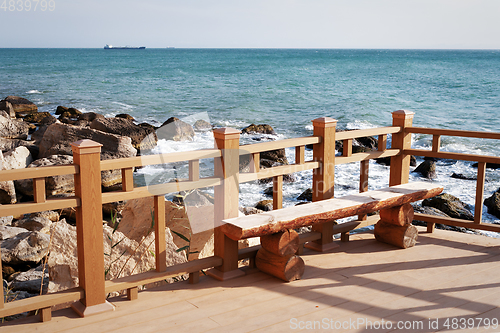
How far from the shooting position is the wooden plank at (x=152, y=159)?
3.04 metres

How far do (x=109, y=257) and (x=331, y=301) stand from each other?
84.8 inches

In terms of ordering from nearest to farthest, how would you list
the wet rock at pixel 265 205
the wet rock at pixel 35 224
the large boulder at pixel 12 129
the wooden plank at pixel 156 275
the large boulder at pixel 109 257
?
the wooden plank at pixel 156 275 → the large boulder at pixel 109 257 → the wet rock at pixel 35 224 → the wet rock at pixel 265 205 → the large boulder at pixel 12 129

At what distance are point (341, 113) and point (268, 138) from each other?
10.2 meters

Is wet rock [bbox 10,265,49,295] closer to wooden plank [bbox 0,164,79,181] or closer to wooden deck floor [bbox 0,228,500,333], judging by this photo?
wooden deck floor [bbox 0,228,500,333]

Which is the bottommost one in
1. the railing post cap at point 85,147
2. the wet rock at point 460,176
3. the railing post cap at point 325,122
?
the wet rock at point 460,176

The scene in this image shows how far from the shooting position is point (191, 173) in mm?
3449

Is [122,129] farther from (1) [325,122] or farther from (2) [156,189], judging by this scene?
(2) [156,189]

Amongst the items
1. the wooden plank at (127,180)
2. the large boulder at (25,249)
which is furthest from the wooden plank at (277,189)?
the large boulder at (25,249)

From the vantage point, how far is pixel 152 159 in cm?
322

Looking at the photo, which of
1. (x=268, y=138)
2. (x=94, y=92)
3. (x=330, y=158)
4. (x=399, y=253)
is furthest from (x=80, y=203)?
(x=94, y=92)

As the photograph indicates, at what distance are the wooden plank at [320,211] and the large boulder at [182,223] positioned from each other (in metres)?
1.07

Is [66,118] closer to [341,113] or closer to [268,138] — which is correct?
[268,138]

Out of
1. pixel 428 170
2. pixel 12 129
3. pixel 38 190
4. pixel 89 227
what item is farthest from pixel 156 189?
pixel 12 129

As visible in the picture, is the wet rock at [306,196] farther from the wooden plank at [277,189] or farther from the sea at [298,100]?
the wooden plank at [277,189]
